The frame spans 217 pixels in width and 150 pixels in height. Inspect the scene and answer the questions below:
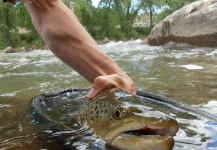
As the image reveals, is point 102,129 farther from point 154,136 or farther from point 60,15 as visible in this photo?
point 60,15

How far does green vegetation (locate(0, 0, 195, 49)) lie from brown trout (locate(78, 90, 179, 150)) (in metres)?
27.7

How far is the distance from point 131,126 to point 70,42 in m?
0.94

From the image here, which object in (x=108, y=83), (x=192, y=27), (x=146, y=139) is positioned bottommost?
(x=146, y=139)

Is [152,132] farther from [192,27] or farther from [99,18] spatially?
[99,18]

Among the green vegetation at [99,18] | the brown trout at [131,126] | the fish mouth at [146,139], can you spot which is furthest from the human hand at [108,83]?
the green vegetation at [99,18]

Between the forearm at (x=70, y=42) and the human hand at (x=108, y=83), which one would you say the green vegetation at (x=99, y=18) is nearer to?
the forearm at (x=70, y=42)

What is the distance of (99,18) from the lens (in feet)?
110

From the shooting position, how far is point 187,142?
144 cm

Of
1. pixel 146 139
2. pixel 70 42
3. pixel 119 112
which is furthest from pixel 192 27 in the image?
pixel 146 139

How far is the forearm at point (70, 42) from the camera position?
6.26 ft

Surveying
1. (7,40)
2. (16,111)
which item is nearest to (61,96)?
(16,111)

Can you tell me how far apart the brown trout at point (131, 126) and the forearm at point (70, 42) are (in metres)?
0.45

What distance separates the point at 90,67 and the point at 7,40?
30.2 meters

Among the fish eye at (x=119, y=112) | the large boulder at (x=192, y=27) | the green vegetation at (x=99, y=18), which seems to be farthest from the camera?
the green vegetation at (x=99, y=18)
